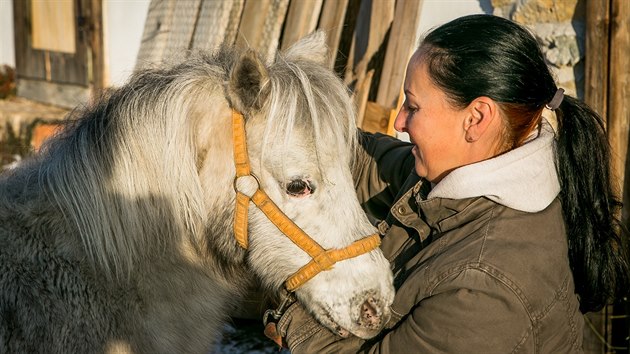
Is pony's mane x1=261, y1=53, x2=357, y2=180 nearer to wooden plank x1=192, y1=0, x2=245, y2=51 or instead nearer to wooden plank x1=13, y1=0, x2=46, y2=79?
wooden plank x1=192, y1=0, x2=245, y2=51

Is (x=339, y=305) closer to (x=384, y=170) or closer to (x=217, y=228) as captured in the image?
(x=217, y=228)

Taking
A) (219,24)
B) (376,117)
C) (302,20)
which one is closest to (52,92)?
(219,24)

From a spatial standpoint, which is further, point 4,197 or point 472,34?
point 4,197

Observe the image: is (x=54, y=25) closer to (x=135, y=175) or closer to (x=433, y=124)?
(x=135, y=175)

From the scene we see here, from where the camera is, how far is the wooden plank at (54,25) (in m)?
8.95

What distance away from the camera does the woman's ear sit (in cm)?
197

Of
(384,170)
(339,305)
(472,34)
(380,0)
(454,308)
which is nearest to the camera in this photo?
(454,308)

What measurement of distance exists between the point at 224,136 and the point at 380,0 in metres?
2.49

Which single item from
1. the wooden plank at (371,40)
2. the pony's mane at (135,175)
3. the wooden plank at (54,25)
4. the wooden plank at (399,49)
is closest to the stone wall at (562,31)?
the wooden plank at (399,49)

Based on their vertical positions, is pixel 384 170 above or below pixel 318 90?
below

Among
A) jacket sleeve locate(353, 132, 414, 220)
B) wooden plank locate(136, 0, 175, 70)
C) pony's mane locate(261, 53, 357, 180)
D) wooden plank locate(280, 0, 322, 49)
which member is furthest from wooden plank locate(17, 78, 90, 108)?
pony's mane locate(261, 53, 357, 180)

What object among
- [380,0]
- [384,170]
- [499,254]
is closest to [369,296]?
[499,254]

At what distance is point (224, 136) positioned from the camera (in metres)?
2.17

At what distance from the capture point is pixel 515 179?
1969mm
